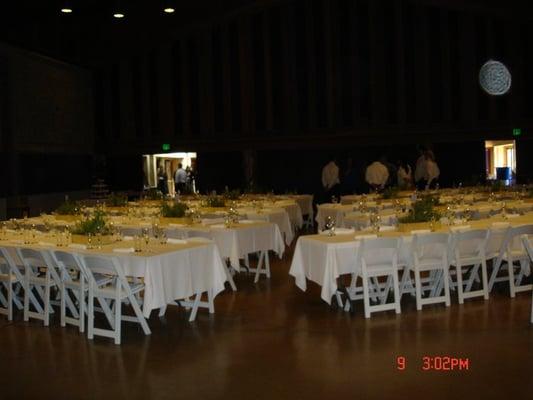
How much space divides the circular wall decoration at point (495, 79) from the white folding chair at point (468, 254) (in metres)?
13.3

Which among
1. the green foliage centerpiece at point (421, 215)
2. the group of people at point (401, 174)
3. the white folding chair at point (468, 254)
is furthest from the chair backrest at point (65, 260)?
the group of people at point (401, 174)

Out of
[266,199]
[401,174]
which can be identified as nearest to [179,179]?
[401,174]

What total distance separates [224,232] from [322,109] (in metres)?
12.5

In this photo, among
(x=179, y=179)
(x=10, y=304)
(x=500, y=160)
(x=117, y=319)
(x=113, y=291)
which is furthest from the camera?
(x=179, y=179)

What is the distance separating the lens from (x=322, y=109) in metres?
20.5

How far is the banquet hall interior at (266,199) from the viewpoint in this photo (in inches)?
217

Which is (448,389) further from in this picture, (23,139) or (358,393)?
(23,139)

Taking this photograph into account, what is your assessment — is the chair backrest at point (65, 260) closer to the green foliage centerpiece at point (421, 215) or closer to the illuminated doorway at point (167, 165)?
the green foliage centerpiece at point (421, 215)

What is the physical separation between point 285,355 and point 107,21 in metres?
14.4

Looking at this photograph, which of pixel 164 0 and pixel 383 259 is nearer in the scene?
pixel 383 259

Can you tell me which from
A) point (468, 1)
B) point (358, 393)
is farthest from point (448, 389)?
point (468, 1)

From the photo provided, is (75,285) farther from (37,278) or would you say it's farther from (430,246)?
(430,246)
